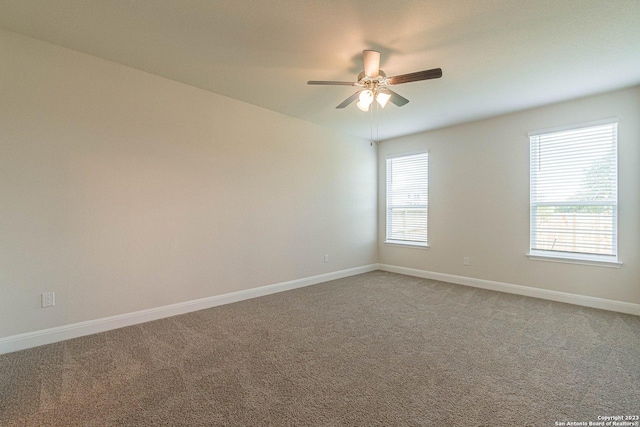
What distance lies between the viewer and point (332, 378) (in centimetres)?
208

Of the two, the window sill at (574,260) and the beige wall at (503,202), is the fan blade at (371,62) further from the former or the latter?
the window sill at (574,260)

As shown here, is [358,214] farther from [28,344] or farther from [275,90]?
[28,344]

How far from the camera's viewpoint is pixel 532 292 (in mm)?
4027

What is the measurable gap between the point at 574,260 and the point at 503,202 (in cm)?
110

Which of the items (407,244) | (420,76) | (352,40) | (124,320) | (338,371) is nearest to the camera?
(338,371)

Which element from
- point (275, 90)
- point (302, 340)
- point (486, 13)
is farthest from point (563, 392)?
point (275, 90)

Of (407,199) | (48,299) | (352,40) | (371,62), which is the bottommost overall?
(48,299)

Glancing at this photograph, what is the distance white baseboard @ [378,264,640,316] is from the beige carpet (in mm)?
238

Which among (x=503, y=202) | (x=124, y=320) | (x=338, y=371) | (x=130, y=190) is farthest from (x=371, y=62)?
(x=124, y=320)

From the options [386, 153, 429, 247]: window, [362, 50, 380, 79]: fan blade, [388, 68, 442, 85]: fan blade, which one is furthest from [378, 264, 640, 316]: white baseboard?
[362, 50, 380, 79]: fan blade

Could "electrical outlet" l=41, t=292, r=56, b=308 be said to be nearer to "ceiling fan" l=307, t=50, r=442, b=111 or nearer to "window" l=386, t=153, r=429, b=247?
"ceiling fan" l=307, t=50, r=442, b=111

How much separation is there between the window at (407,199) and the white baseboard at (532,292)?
1.79 ft

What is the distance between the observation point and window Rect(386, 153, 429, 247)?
527 cm

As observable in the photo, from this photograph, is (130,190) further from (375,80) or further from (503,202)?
(503,202)
